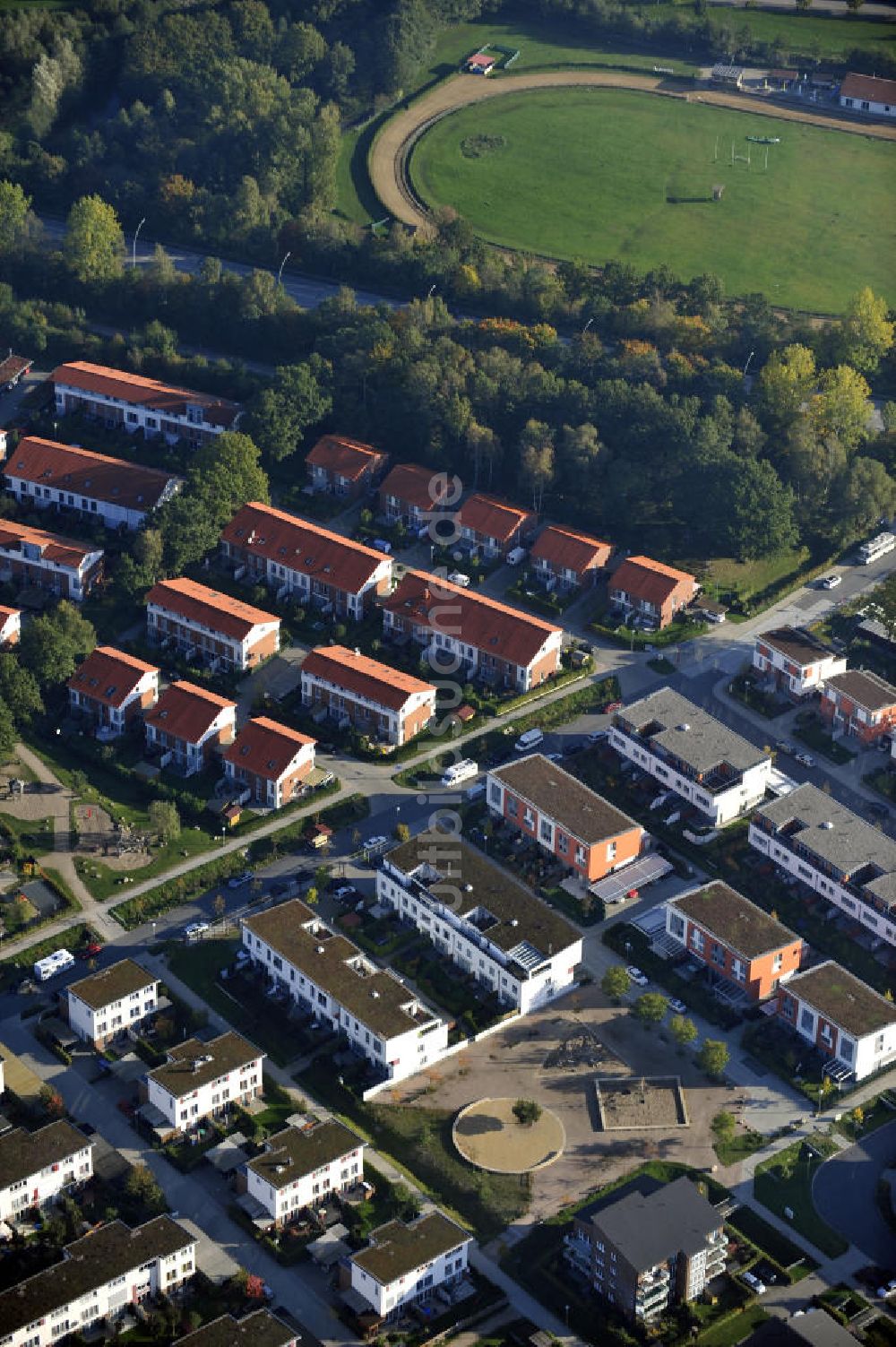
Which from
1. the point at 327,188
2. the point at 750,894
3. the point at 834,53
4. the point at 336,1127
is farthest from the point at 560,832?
the point at 834,53

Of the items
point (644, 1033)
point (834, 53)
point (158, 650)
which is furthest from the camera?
point (834, 53)

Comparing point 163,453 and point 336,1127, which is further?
point 163,453

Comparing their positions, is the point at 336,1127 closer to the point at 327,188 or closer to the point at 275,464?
the point at 275,464

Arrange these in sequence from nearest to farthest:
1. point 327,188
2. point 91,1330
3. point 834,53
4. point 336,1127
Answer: point 91,1330 < point 336,1127 < point 327,188 < point 834,53

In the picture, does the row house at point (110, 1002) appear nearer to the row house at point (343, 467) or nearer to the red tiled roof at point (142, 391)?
the row house at point (343, 467)

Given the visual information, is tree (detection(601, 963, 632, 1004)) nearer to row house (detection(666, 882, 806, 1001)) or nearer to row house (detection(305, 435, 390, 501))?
row house (detection(666, 882, 806, 1001))

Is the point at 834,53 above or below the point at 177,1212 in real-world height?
above

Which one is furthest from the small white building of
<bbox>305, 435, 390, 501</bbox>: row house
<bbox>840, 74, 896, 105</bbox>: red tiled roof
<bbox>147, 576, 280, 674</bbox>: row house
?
<bbox>840, 74, 896, 105</bbox>: red tiled roof

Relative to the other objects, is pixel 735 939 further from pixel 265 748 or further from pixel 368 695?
pixel 265 748
